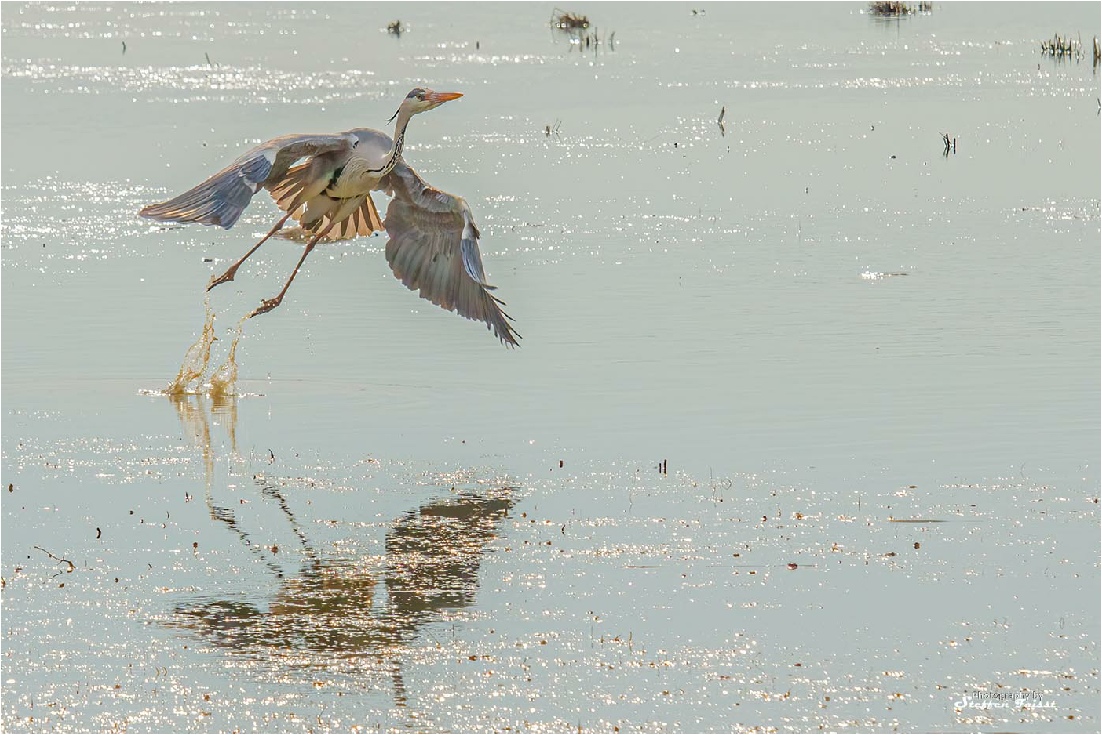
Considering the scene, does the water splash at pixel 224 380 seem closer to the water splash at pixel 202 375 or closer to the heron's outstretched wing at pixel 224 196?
the water splash at pixel 202 375

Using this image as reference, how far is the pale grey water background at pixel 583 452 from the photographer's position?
762 cm

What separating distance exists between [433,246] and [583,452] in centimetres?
187

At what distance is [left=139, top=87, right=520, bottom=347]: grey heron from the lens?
11992mm

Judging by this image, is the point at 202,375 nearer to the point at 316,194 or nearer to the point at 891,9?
the point at 316,194

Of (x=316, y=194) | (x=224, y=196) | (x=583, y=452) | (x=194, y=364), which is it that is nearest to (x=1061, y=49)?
(x=194, y=364)

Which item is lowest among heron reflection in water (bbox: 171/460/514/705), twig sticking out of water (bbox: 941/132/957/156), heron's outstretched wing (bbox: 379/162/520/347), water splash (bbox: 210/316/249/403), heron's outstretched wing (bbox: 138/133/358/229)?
twig sticking out of water (bbox: 941/132/957/156)

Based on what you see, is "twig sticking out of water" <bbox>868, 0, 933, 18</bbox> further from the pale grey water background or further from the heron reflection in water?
the heron reflection in water

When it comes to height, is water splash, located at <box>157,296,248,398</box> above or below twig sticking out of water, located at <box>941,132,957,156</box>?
above

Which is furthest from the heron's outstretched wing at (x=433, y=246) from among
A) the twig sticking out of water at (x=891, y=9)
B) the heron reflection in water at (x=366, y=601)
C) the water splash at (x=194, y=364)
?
the twig sticking out of water at (x=891, y=9)

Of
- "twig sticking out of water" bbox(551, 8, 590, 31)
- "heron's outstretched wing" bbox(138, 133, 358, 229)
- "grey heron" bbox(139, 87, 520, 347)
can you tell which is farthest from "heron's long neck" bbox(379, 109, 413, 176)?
"twig sticking out of water" bbox(551, 8, 590, 31)

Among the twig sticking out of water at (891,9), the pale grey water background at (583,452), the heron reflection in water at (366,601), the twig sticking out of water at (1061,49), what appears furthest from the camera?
the twig sticking out of water at (891,9)

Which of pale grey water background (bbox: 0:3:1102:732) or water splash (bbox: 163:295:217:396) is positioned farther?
water splash (bbox: 163:295:217:396)

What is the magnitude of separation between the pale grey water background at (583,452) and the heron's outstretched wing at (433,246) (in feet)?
2.57

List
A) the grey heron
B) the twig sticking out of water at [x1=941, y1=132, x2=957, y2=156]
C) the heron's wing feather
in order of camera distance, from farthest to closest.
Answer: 1. the twig sticking out of water at [x1=941, y1=132, x2=957, y2=156]
2. the heron's wing feather
3. the grey heron
